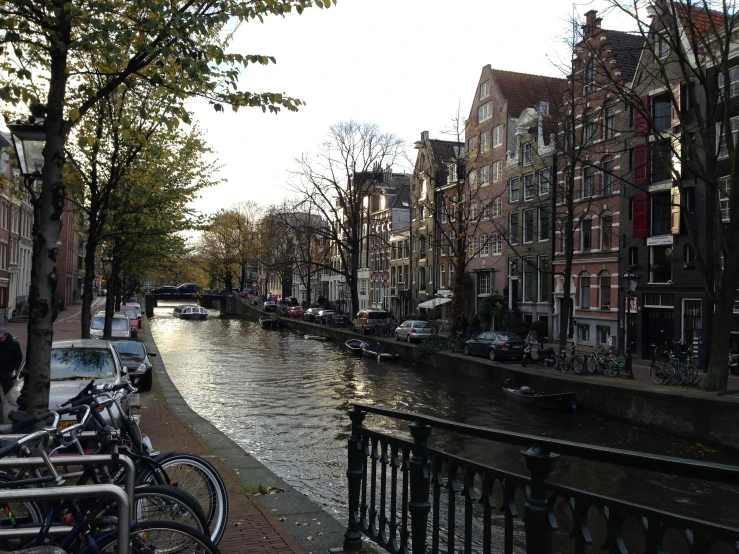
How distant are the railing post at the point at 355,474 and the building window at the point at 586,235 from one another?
32100mm

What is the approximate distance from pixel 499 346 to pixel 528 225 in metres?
13.8

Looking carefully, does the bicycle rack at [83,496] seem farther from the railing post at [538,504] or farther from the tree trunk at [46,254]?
the tree trunk at [46,254]

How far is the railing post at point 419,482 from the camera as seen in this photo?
4.62m

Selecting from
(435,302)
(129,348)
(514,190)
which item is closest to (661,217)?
(514,190)

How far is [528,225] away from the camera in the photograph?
41656mm

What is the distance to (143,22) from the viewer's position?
23.1 feet

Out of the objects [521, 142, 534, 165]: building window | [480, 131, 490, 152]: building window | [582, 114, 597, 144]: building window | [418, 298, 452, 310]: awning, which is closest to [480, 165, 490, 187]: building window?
[480, 131, 490, 152]: building window

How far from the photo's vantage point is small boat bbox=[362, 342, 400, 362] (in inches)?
1459

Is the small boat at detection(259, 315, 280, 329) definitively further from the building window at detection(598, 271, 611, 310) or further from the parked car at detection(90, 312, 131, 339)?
the building window at detection(598, 271, 611, 310)

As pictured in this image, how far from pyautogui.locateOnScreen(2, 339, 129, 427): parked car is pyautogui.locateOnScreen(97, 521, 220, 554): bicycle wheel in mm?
8411

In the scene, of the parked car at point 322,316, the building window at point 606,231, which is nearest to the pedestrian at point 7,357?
the building window at point 606,231

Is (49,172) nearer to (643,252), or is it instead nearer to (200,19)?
(200,19)

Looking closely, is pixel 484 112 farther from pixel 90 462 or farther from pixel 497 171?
pixel 90 462

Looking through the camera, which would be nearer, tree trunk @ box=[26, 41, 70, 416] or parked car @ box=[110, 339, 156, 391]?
tree trunk @ box=[26, 41, 70, 416]
